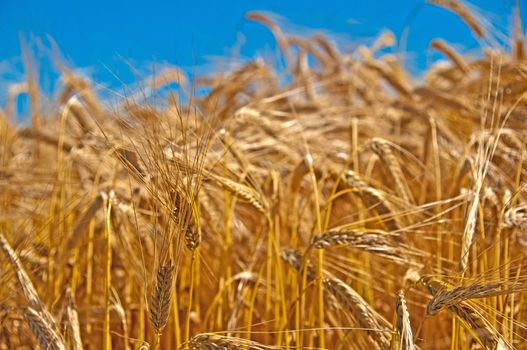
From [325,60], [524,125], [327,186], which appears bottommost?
[327,186]

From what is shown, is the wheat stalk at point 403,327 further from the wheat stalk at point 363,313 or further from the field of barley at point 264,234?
the wheat stalk at point 363,313

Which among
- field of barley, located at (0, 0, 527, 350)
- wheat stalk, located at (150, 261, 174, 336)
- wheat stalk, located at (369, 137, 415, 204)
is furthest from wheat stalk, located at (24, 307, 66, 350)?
wheat stalk, located at (369, 137, 415, 204)

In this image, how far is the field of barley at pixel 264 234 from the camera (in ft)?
4.11

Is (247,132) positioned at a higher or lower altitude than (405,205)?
higher

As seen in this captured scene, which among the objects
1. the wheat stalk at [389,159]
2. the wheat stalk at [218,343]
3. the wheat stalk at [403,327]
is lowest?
the wheat stalk at [218,343]

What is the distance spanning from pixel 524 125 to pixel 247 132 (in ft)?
3.24

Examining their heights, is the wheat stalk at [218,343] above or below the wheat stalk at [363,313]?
below

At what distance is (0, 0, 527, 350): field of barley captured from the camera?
4.11 ft

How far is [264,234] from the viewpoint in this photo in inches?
81.4

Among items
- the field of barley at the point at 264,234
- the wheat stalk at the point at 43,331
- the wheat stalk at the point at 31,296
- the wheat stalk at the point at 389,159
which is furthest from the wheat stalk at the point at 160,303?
the wheat stalk at the point at 389,159

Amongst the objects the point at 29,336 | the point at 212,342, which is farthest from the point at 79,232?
the point at 212,342

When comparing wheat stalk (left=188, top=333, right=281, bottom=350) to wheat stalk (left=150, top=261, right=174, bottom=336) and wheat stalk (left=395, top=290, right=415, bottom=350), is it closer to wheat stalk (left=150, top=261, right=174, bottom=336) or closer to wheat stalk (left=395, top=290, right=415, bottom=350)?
wheat stalk (left=150, top=261, right=174, bottom=336)

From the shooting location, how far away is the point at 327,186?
95.4 inches

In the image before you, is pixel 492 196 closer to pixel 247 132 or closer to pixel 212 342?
pixel 212 342
